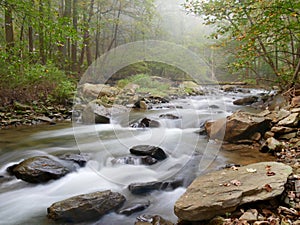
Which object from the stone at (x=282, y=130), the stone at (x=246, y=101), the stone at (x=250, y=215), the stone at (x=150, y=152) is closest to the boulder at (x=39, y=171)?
the stone at (x=150, y=152)

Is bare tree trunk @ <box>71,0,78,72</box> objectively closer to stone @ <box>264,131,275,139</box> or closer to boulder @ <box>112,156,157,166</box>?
boulder @ <box>112,156,157,166</box>

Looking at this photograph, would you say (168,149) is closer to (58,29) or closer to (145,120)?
(145,120)

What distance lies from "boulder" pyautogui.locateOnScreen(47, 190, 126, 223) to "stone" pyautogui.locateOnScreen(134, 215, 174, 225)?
38cm

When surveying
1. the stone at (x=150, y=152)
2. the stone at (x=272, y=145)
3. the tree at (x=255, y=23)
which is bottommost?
the stone at (x=150, y=152)

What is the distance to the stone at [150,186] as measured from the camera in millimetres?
3467

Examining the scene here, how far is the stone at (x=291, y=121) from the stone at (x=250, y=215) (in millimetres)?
3502

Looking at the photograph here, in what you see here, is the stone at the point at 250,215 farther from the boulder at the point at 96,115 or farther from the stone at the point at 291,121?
the boulder at the point at 96,115

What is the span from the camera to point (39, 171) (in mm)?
3635

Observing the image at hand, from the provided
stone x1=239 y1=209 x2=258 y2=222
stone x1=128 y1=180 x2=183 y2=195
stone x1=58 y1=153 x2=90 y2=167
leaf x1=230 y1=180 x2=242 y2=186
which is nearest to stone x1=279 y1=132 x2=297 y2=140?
stone x1=128 y1=180 x2=183 y2=195

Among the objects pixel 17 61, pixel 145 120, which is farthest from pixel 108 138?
pixel 17 61

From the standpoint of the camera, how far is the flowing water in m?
3.23

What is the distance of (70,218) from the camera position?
8.95 ft

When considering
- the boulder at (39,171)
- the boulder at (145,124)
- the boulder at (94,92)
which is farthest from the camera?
the boulder at (94,92)

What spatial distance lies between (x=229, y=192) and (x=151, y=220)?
0.94 metres
